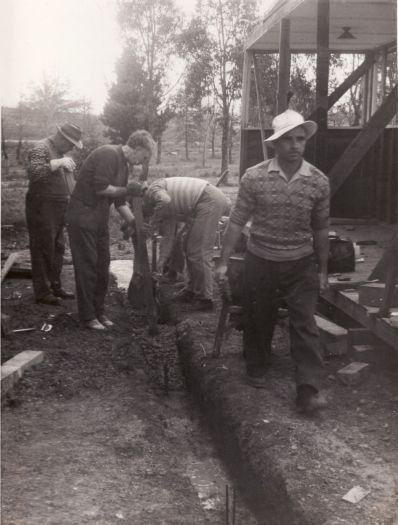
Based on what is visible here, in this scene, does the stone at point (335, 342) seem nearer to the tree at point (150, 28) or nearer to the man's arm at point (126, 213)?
the man's arm at point (126, 213)

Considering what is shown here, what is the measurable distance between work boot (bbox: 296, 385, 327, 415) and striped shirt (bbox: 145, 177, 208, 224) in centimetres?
292

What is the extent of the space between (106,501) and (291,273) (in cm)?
175

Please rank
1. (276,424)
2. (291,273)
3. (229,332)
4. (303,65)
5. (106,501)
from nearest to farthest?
(106,501) < (276,424) < (291,273) < (229,332) < (303,65)

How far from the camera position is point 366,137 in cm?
587

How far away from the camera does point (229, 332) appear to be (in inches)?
228

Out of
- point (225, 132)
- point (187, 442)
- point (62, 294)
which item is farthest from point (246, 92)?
point (187, 442)

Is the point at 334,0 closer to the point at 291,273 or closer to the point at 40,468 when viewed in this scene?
the point at 291,273

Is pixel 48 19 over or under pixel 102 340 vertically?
over

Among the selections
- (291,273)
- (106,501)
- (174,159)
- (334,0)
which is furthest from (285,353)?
(174,159)

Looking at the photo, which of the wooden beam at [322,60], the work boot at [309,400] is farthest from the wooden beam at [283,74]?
the work boot at [309,400]

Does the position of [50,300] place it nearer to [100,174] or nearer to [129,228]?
[129,228]

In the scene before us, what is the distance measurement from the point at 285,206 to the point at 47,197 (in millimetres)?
3293

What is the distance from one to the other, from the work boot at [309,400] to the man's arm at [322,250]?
0.66 m

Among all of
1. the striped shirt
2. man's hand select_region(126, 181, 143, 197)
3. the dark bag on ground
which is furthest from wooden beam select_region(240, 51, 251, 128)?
the dark bag on ground
